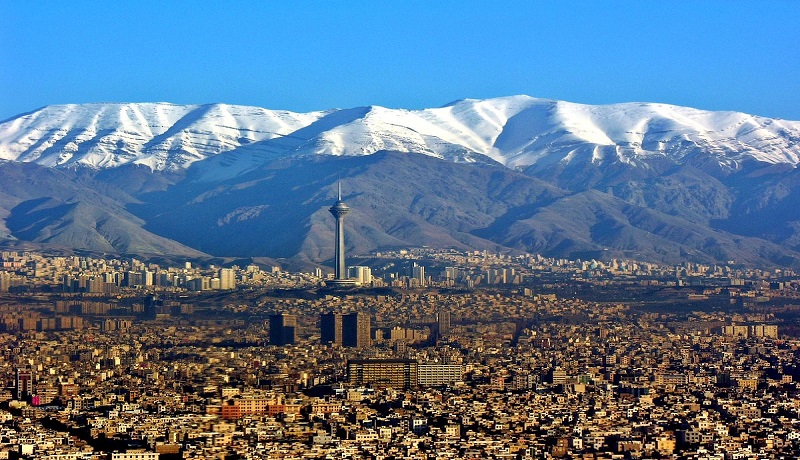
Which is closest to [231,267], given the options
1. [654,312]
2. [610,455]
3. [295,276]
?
[295,276]

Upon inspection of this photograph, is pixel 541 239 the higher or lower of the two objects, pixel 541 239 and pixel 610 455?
the higher

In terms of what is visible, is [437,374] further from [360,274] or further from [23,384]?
[360,274]

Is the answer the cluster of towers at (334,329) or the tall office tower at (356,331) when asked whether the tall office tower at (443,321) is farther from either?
the tall office tower at (356,331)

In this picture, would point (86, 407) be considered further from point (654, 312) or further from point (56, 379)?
point (654, 312)

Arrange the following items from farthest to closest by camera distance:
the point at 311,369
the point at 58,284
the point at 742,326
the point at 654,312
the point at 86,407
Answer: the point at 58,284
the point at 654,312
the point at 742,326
the point at 311,369
the point at 86,407

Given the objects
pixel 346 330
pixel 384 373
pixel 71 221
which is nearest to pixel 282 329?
pixel 346 330

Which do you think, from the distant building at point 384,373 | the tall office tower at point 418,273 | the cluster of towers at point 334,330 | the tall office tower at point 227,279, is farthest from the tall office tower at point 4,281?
the distant building at point 384,373
